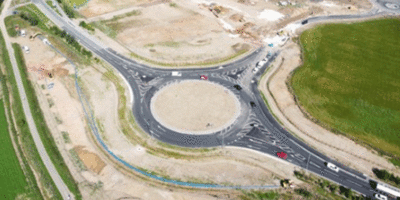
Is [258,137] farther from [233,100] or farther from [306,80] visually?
[306,80]

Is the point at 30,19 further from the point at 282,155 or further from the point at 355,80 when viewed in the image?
the point at 355,80

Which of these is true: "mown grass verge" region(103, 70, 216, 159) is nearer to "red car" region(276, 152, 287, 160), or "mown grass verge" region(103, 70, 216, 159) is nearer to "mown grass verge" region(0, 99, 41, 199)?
"red car" region(276, 152, 287, 160)

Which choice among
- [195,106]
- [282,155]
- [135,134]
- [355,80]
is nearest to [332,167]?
[282,155]

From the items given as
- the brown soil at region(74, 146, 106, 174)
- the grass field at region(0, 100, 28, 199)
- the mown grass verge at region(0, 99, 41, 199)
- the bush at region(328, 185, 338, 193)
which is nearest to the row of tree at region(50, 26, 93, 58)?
the grass field at region(0, 100, 28, 199)

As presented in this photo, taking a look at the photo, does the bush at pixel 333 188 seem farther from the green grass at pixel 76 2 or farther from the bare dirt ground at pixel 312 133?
the green grass at pixel 76 2

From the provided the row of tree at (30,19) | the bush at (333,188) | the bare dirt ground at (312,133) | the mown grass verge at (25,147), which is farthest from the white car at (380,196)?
the row of tree at (30,19)

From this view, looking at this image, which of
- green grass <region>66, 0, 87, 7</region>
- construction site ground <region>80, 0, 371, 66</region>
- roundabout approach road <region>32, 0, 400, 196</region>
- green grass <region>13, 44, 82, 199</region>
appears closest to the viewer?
green grass <region>13, 44, 82, 199</region>
